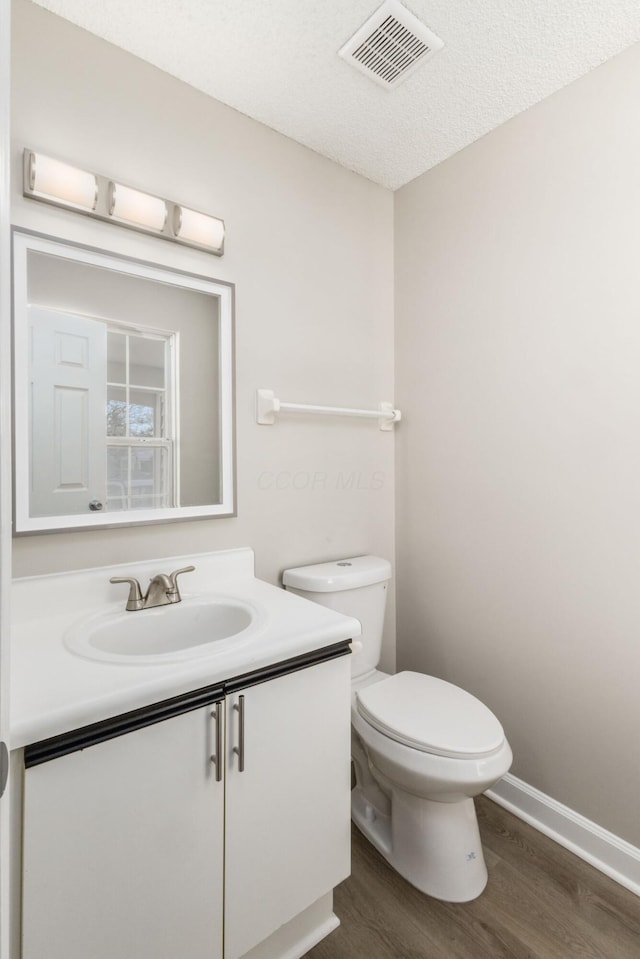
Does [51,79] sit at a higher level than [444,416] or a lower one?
higher

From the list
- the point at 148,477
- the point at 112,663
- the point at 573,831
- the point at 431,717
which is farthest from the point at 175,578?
the point at 573,831

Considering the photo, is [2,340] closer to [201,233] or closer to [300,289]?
[201,233]

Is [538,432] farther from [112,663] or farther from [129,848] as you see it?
[129,848]

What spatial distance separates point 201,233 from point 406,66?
2.69ft

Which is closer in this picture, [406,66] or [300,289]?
[406,66]

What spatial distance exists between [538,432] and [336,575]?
2.86 feet

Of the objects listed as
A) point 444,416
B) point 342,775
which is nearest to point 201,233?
point 444,416

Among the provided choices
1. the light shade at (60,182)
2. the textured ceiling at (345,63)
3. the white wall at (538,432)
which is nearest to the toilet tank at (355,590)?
the white wall at (538,432)

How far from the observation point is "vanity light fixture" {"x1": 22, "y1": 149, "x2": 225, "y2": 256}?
126 centimetres

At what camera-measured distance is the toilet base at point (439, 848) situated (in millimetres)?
1384

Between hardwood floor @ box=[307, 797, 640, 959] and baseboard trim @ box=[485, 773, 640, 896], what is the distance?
0.04 meters

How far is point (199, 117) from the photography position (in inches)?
62.2

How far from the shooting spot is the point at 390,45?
142 cm

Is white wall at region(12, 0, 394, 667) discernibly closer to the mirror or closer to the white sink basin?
the mirror
